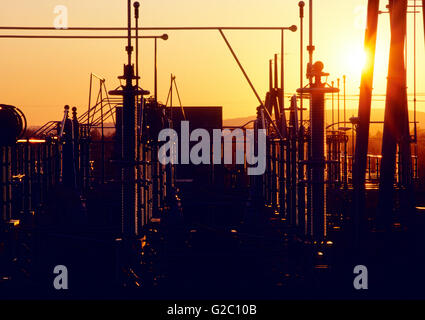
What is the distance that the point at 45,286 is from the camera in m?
10.9

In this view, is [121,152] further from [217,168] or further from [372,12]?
[217,168]

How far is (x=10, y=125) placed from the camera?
1089 centimetres

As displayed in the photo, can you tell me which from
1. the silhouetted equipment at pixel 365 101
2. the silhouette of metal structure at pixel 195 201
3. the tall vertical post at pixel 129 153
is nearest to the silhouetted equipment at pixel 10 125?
the silhouette of metal structure at pixel 195 201

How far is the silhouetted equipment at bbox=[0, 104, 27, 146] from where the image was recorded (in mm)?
10766

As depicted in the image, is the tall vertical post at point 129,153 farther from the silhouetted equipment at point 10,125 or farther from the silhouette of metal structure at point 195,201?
the silhouetted equipment at point 10,125

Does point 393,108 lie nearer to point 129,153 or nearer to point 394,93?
point 394,93

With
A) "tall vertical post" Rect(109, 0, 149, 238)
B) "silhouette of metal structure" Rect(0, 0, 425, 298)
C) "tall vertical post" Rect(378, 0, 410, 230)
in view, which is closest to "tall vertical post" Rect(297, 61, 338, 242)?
"silhouette of metal structure" Rect(0, 0, 425, 298)

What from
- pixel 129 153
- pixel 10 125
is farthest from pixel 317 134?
pixel 10 125

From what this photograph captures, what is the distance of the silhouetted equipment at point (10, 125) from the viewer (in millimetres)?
10766

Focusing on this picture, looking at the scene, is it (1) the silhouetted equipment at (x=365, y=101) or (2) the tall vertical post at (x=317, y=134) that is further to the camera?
(1) the silhouetted equipment at (x=365, y=101)

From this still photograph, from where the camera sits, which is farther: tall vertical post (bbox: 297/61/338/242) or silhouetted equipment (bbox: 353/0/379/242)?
silhouetted equipment (bbox: 353/0/379/242)

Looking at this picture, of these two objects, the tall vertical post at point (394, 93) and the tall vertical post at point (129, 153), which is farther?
the tall vertical post at point (394, 93)

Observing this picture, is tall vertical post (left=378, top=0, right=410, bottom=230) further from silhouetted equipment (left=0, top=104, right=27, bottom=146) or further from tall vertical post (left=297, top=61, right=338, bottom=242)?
silhouetted equipment (left=0, top=104, right=27, bottom=146)

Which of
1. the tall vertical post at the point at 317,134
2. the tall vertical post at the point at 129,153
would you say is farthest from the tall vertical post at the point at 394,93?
the tall vertical post at the point at 129,153
